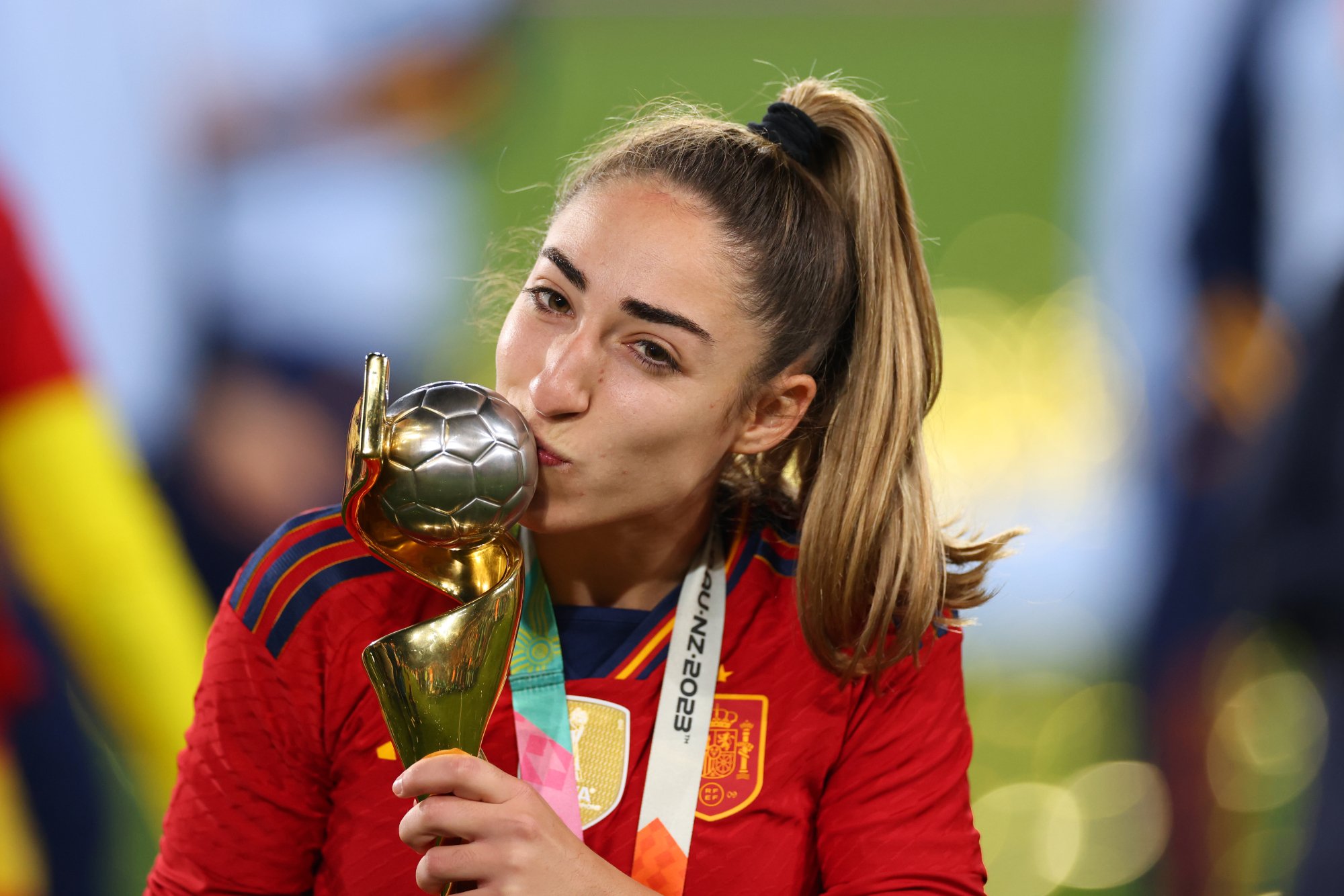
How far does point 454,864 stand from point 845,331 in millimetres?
692

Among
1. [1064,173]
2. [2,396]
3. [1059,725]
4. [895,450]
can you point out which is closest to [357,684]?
[895,450]

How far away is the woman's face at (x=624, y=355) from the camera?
1.13 meters

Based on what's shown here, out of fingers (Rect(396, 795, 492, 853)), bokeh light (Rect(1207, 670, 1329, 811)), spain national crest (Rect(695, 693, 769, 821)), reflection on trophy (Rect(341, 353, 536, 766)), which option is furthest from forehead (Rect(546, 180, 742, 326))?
bokeh light (Rect(1207, 670, 1329, 811))

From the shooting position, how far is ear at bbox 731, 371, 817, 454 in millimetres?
1292

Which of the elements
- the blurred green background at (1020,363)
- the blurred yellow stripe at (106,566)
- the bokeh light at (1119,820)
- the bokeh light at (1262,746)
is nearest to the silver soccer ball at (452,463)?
the blurred yellow stripe at (106,566)

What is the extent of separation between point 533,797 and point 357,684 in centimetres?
29

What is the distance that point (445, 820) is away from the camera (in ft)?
2.95

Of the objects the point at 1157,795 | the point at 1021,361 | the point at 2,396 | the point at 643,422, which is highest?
the point at 1021,361

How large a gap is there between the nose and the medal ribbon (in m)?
0.21

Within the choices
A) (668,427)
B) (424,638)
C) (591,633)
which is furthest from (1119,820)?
(424,638)

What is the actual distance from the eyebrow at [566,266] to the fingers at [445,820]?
0.47 m

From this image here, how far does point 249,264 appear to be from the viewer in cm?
264

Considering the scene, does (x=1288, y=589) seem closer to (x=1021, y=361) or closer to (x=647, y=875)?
(x=647, y=875)

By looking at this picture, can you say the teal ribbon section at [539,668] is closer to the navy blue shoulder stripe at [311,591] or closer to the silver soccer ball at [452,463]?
the navy blue shoulder stripe at [311,591]
